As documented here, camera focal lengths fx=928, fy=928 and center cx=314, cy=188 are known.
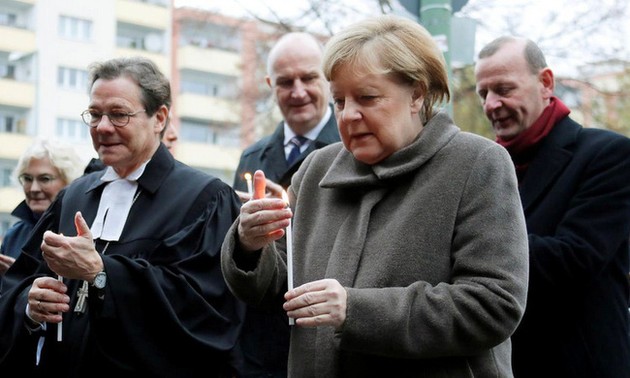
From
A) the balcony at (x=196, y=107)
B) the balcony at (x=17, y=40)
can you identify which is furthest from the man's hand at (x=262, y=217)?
the balcony at (x=196, y=107)

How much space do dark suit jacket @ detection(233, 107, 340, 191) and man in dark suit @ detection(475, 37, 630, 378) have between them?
4.01 ft

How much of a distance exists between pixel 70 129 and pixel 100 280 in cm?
3172

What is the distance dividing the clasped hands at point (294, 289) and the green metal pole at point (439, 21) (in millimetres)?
2929

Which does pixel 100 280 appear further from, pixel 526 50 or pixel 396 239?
pixel 526 50

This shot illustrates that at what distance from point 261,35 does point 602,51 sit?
514 centimetres

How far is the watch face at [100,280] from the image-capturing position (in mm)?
3727

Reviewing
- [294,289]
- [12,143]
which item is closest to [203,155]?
[12,143]

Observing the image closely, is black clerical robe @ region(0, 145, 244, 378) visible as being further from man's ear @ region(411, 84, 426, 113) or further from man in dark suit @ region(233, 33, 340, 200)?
man's ear @ region(411, 84, 426, 113)

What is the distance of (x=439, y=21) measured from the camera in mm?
5637

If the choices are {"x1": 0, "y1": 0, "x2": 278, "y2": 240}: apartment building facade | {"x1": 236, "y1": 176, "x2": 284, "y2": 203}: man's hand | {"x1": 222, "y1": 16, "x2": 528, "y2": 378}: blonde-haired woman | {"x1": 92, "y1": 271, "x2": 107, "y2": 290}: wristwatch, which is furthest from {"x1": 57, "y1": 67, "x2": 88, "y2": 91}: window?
{"x1": 222, "y1": 16, "x2": 528, "y2": 378}: blonde-haired woman

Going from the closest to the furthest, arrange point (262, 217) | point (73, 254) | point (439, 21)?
point (262, 217) → point (73, 254) → point (439, 21)

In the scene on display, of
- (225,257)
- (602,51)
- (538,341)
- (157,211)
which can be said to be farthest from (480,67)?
(602,51)

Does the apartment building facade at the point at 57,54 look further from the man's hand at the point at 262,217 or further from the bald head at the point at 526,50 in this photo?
the man's hand at the point at 262,217

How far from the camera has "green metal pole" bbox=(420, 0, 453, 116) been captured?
5.61 meters
